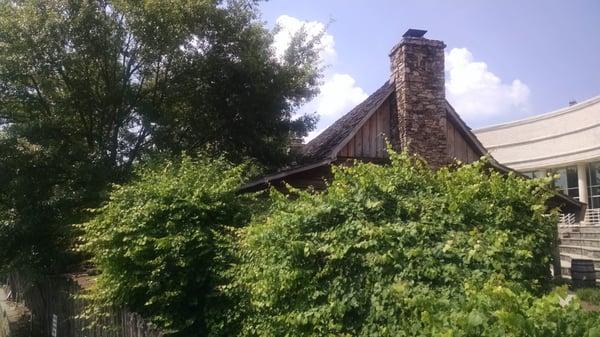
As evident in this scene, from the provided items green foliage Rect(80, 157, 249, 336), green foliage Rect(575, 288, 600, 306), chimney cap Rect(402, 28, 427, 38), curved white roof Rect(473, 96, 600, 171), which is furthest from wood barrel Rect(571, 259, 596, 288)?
curved white roof Rect(473, 96, 600, 171)

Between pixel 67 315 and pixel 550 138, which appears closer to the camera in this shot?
pixel 67 315

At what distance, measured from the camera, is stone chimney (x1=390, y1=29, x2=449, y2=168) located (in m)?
11.8

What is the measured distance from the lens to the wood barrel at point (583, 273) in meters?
14.6

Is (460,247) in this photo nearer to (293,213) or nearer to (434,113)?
(293,213)

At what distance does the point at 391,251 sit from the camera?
15.9 ft

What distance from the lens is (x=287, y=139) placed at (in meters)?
15.0

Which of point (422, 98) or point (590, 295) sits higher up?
point (422, 98)

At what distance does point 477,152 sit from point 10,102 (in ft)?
37.3

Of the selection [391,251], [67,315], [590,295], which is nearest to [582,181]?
[590,295]

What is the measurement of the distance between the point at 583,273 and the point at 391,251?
12406mm

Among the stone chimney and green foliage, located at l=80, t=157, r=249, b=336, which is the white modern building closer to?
the stone chimney

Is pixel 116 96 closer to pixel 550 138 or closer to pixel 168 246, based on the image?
pixel 168 246

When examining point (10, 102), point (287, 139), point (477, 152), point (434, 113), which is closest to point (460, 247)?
point (434, 113)

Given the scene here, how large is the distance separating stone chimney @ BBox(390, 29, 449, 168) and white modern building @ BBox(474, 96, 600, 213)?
16345 mm
